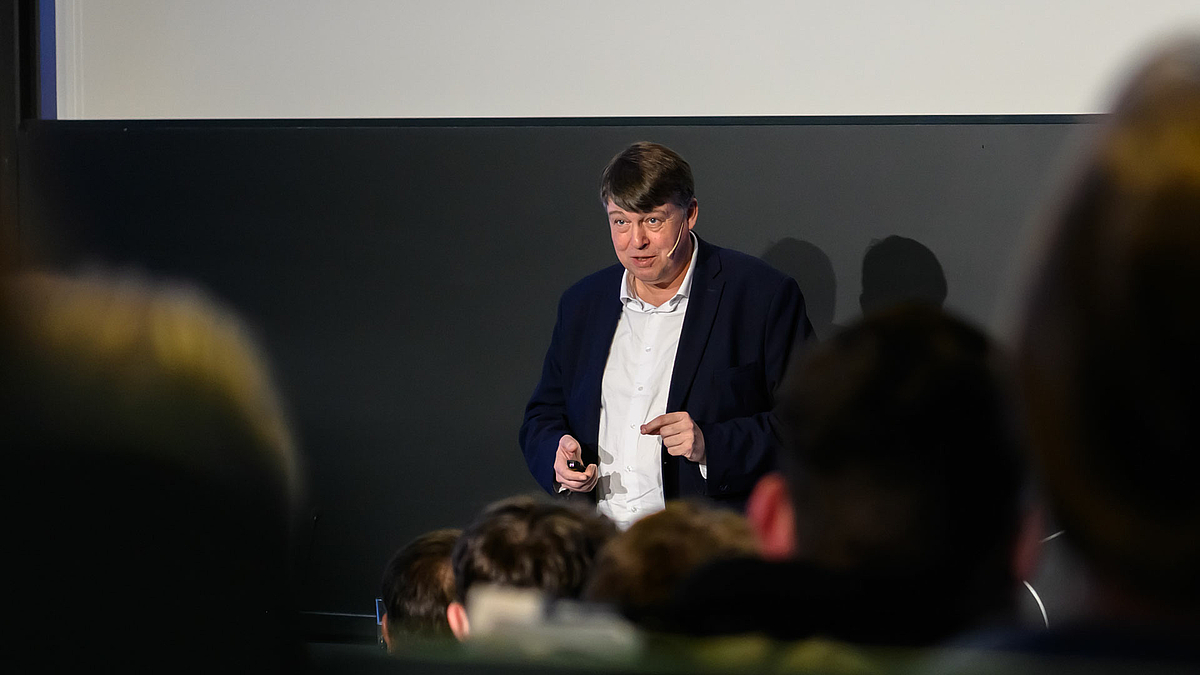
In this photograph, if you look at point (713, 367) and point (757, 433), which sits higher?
point (713, 367)

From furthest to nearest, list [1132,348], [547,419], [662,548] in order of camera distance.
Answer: [547,419] → [662,548] → [1132,348]

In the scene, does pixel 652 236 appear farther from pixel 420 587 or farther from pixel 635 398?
pixel 420 587

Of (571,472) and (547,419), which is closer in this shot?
(571,472)

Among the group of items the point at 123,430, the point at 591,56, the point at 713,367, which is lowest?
the point at 123,430

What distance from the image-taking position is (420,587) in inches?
50.0

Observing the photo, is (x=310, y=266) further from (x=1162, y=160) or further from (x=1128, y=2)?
(x=1162, y=160)

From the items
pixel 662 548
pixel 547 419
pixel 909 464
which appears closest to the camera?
pixel 909 464

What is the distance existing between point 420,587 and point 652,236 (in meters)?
1.14

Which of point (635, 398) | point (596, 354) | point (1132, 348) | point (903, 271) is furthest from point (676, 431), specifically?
point (1132, 348)

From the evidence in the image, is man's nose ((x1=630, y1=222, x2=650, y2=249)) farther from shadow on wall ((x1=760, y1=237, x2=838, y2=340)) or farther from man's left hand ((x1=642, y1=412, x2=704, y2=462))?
shadow on wall ((x1=760, y1=237, x2=838, y2=340))

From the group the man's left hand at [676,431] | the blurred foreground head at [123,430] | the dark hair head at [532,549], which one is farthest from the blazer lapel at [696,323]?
the blurred foreground head at [123,430]

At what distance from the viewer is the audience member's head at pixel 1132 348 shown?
1.17ft

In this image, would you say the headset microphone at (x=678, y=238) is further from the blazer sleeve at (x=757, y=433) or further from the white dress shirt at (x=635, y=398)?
the blazer sleeve at (x=757, y=433)

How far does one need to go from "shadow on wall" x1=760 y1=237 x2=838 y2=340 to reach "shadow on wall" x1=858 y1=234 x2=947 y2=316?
107mm
